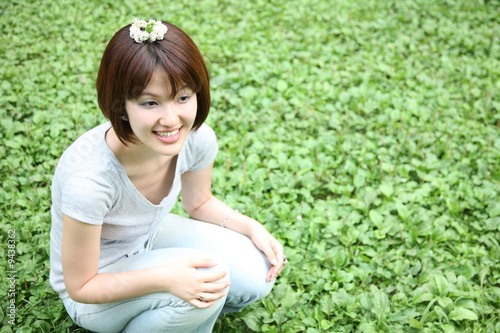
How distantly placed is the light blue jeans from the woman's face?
0.43m

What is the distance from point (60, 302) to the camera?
79.1 inches

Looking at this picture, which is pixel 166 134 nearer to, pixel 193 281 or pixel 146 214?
pixel 146 214

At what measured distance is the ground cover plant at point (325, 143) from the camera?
7.02 feet

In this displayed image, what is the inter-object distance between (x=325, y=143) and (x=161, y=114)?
1856 millimetres

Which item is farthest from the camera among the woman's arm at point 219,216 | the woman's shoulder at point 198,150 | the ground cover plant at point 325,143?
the ground cover plant at point 325,143

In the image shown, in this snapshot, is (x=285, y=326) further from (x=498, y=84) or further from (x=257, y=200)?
(x=498, y=84)

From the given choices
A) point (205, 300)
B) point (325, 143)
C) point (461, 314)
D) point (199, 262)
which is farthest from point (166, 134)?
point (325, 143)

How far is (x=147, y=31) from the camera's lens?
4.30 feet

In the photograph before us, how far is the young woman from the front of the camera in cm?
134

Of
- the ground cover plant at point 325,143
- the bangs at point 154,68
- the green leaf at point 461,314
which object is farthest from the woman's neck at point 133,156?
the green leaf at point 461,314

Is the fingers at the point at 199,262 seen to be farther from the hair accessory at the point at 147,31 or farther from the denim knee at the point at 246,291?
the hair accessory at the point at 147,31

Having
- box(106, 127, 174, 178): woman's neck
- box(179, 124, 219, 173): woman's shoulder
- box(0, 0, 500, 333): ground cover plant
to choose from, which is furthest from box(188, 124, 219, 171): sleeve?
box(0, 0, 500, 333): ground cover plant

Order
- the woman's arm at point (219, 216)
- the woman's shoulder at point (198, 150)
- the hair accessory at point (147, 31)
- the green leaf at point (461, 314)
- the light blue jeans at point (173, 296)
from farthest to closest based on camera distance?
the green leaf at point (461, 314) < the woman's arm at point (219, 216) < the woman's shoulder at point (198, 150) < the light blue jeans at point (173, 296) < the hair accessory at point (147, 31)

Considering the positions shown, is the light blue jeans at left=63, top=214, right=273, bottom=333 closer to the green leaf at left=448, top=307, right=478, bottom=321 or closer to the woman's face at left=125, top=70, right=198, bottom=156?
the woman's face at left=125, top=70, right=198, bottom=156
